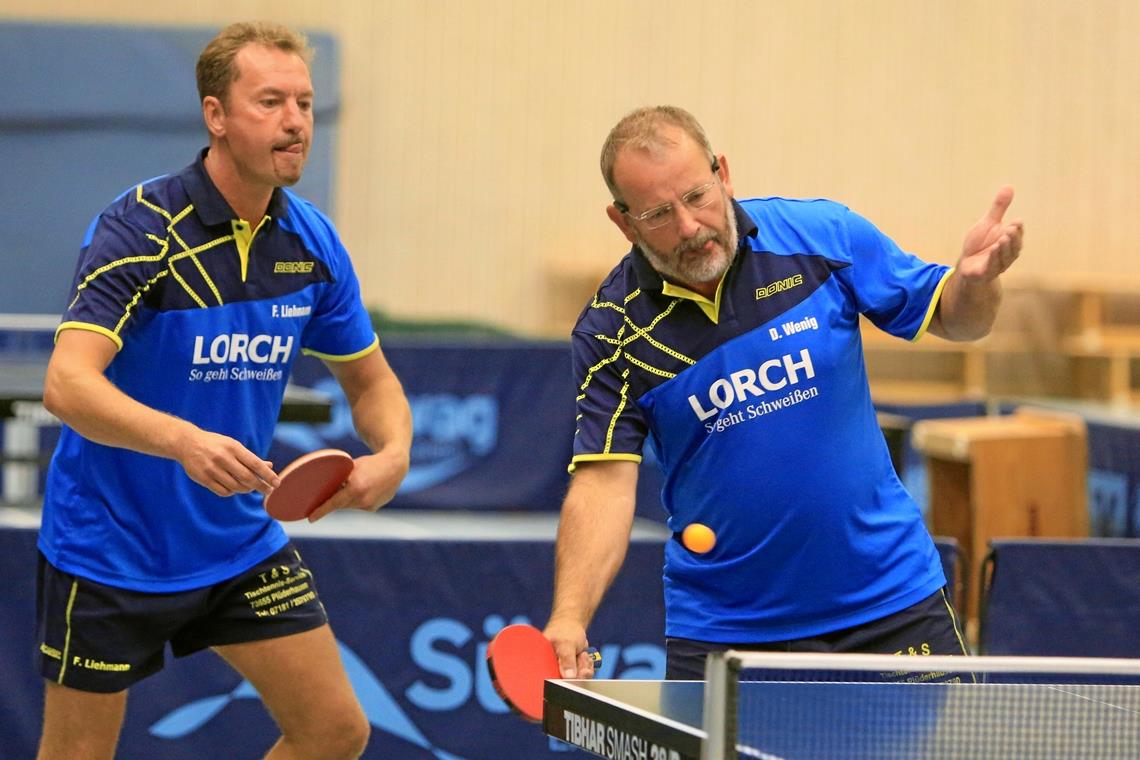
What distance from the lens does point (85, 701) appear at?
3203 millimetres

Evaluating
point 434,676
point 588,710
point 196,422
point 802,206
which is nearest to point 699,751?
point 588,710

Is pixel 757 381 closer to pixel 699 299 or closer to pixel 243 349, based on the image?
pixel 699 299

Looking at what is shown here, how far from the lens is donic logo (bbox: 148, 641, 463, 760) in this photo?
4.39 m

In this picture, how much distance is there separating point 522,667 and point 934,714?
598 mm

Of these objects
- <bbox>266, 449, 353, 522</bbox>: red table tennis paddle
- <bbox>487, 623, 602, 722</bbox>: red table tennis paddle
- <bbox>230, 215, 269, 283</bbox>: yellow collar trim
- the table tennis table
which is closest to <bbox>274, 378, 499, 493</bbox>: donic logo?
<bbox>230, 215, 269, 283</bbox>: yellow collar trim

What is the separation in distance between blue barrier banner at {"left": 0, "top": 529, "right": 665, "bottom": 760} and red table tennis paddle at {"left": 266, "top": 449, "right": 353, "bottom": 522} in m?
1.51

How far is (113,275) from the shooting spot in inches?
120

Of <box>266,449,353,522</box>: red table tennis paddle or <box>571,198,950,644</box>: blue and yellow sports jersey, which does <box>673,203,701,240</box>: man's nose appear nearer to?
<box>571,198,950,644</box>: blue and yellow sports jersey

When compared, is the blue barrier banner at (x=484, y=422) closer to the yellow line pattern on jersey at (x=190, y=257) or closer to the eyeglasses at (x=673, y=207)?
the yellow line pattern on jersey at (x=190, y=257)

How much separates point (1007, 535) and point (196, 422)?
4.12 m

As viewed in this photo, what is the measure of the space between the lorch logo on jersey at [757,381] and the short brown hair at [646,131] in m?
0.37

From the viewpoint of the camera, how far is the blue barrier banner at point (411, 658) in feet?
14.4

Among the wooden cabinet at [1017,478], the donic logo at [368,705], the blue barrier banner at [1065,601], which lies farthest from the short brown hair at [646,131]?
the wooden cabinet at [1017,478]

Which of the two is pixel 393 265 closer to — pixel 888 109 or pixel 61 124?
pixel 61 124
